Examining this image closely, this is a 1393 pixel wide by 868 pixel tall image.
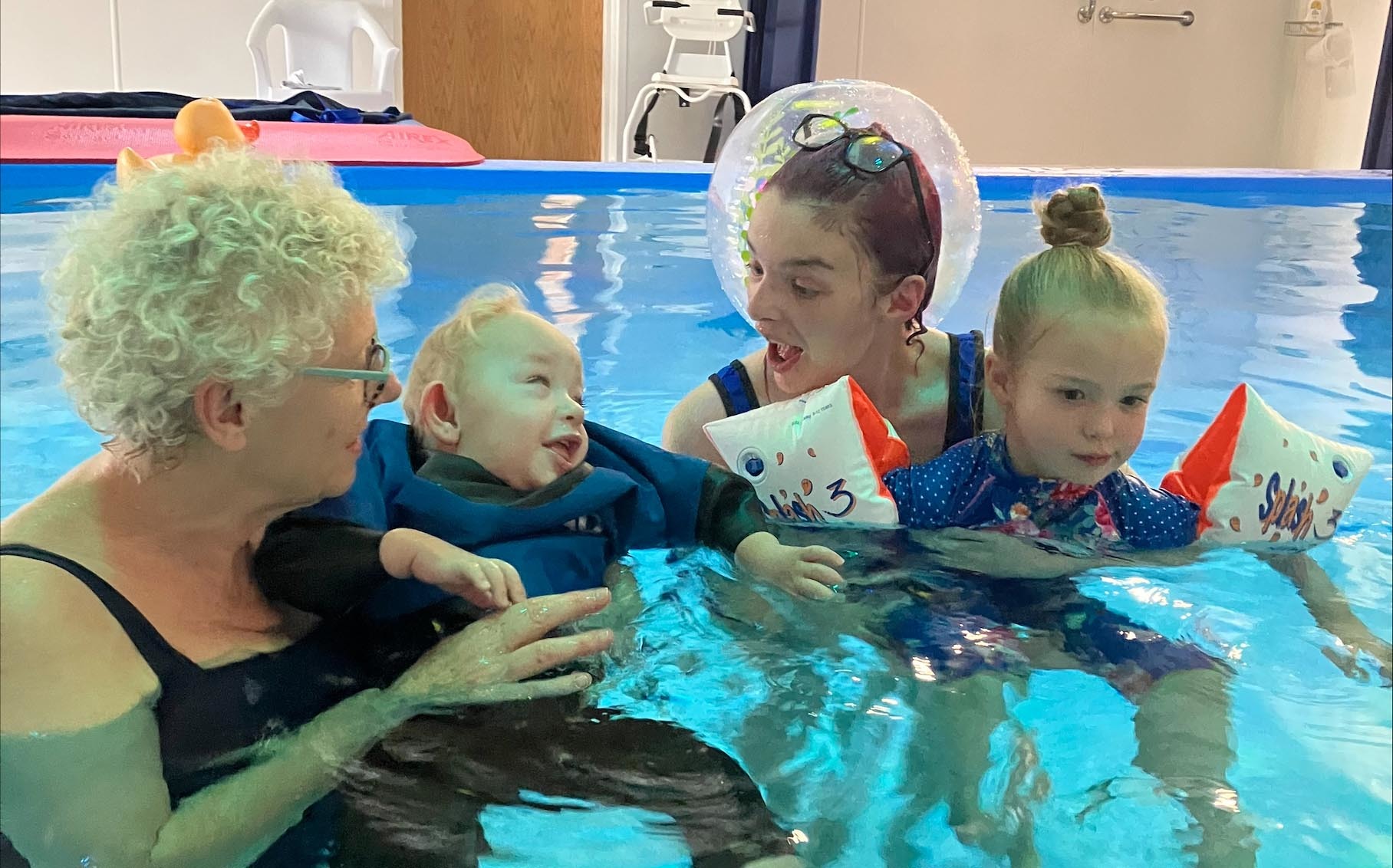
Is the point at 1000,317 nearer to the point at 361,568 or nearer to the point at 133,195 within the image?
the point at 361,568

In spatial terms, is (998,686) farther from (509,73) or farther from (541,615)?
(509,73)

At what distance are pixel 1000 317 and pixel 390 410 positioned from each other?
86 centimetres

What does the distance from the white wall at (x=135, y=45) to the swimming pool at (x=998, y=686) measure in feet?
10.3

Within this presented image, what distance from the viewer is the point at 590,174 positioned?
133 inches

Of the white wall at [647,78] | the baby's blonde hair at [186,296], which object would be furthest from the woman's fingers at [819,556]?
the white wall at [647,78]

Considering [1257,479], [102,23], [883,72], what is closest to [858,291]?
[1257,479]

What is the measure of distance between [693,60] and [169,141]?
2762 mm

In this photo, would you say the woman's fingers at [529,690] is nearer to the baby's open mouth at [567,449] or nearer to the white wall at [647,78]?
the baby's open mouth at [567,449]

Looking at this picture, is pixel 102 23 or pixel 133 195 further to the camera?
pixel 102 23

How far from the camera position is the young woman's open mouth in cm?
165

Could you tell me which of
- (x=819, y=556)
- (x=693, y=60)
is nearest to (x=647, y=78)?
(x=693, y=60)

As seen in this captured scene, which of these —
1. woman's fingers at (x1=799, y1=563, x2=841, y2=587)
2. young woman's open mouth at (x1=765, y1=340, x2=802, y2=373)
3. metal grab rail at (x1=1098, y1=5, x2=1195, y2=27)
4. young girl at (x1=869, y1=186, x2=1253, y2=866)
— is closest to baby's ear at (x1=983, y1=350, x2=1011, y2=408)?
young girl at (x1=869, y1=186, x2=1253, y2=866)

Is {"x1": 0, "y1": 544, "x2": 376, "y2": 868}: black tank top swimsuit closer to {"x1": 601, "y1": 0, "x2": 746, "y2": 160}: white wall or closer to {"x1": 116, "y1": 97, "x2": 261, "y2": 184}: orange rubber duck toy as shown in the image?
{"x1": 116, "y1": 97, "x2": 261, "y2": 184}: orange rubber duck toy

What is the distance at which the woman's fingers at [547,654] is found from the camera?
3.67ft
